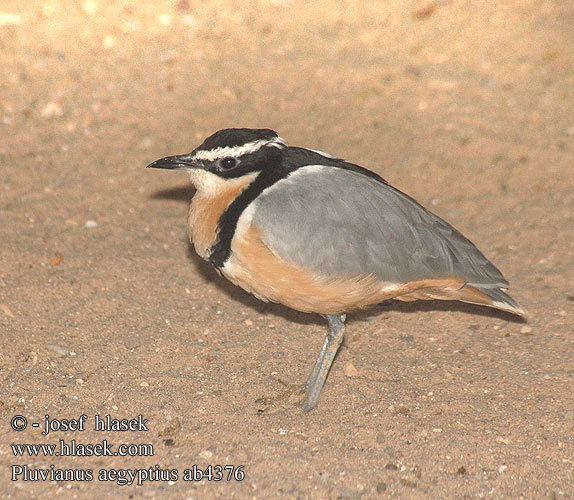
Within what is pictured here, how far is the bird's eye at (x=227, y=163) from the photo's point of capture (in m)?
4.20

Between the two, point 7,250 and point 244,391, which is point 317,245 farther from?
point 7,250

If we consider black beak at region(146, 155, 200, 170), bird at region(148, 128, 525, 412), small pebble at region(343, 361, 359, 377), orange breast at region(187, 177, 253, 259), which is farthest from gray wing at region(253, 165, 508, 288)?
small pebble at region(343, 361, 359, 377)

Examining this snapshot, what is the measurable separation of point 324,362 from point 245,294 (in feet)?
3.33

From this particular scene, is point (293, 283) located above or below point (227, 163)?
below

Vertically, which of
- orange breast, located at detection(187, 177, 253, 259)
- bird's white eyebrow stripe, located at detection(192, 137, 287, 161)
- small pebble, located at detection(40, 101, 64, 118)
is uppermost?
bird's white eyebrow stripe, located at detection(192, 137, 287, 161)

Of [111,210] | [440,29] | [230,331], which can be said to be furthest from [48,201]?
[440,29]

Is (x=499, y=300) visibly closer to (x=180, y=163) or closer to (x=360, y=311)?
(x=360, y=311)

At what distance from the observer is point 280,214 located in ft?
13.0

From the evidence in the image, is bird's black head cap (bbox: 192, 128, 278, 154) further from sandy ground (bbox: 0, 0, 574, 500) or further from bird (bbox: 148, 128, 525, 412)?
sandy ground (bbox: 0, 0, 574, 500)

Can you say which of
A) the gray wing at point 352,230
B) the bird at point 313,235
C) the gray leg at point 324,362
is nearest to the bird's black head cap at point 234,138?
the bird at point 313,235

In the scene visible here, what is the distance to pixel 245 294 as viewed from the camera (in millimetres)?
5098

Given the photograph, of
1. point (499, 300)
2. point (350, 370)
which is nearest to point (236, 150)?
point (350, 370)

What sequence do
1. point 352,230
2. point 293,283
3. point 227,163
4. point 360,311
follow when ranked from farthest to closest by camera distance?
point 360,311, point 227,163, point 352,230, point 293,283

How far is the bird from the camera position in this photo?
3.96 metres
